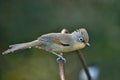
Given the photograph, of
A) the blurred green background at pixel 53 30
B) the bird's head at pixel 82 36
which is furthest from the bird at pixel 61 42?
the blurred green background at pixel 53 30

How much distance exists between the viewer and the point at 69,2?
6793 mm

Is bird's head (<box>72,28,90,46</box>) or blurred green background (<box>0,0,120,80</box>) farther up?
blurred green background (<box>0,0,120,80</box>)

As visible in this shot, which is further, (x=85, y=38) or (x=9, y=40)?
(x=9, y=40)

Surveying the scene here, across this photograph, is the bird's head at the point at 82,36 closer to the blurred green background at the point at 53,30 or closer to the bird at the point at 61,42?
the bird at the point at 61,42

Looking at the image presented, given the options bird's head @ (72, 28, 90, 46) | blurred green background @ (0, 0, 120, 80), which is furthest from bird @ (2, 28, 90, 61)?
blurred green background @ (0, 0, 120, 80)

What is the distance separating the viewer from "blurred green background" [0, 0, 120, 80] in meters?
6.24

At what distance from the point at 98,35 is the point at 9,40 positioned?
120 centimetres

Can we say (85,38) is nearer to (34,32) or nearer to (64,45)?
(64,45)

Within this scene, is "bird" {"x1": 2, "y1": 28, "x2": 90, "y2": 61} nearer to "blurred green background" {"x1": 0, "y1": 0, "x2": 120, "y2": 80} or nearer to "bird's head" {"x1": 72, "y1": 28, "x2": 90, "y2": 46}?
"bird's head" {"x1": 72, "y1": 28, "x2": 90, "y2": 46}

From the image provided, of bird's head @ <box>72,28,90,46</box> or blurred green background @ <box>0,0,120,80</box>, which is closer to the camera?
bird's head @ <box>72,28,90,46</box>

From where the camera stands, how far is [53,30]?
6465 millimetres

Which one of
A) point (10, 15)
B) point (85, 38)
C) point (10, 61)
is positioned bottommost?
point (85, 38)

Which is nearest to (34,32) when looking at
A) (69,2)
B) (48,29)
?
(48,29)

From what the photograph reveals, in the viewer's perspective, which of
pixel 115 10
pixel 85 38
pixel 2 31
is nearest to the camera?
pixel 85 38
